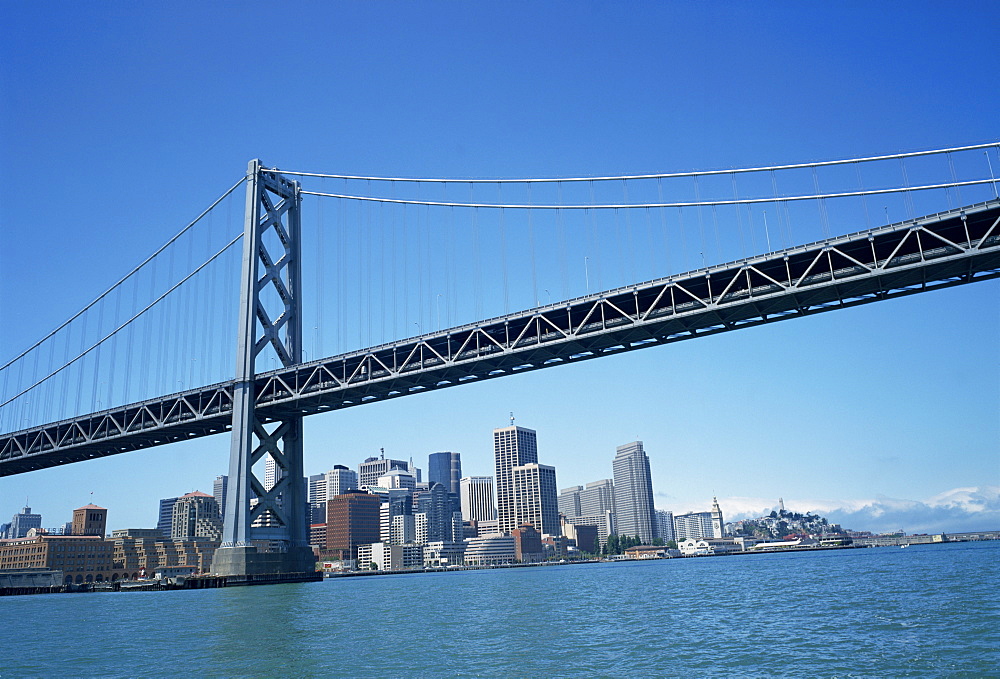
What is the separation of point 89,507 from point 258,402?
121 metres

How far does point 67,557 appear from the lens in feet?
403

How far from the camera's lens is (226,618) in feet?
92.0

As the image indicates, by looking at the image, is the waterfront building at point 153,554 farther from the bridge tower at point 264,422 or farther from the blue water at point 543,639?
the blue water at point 543,639

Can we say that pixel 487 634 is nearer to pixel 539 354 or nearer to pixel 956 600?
pixel 956 600

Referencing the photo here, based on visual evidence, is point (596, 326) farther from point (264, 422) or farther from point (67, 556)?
point (67, 556)

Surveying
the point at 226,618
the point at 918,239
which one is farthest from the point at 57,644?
the point at 918,239

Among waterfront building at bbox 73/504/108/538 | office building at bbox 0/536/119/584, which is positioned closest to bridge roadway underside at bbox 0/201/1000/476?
office building at bbox 0/536/119/584

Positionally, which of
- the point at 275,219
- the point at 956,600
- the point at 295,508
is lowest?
the point at 956,600

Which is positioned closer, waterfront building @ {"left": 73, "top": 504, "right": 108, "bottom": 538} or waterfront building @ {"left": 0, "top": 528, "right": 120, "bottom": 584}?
waterfront building @ {"left": 0, "top": 528, "right": 120, "bottom": 584}

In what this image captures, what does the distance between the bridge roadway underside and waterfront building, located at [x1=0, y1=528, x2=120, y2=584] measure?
69193mm

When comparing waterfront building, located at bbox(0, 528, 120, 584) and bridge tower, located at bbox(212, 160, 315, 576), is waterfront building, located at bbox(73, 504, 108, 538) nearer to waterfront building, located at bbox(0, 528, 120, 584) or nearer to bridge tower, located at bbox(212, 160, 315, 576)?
waterfront building, located at bbox(0, 528, 120, 584)

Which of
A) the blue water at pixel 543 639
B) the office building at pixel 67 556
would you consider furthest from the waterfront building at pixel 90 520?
the blue water at pixel 543 639

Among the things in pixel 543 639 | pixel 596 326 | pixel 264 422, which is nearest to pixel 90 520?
pixel 264 422

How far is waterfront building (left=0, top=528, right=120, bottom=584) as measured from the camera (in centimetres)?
12100
